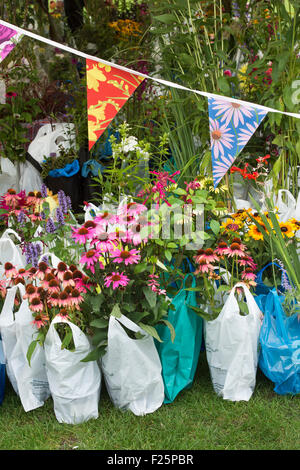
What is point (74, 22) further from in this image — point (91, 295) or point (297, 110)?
point (91, 295)

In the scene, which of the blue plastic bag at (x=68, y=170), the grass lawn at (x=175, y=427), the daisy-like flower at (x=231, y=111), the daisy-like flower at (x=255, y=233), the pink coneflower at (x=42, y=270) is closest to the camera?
the grass lawn at (x=175, y=427)

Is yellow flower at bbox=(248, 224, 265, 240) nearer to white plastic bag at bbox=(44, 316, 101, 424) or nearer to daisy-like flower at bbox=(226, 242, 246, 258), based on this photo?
daisy-like flower at bbox=(226, 242, 246, 258)

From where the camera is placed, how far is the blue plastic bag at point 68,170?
3307 millimetres

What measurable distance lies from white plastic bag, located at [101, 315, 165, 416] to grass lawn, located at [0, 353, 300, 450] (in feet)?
0.13

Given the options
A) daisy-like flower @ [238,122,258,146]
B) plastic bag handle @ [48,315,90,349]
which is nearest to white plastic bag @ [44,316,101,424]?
plastic bag handle @ [48,315,90,349]

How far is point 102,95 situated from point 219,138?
0.49m

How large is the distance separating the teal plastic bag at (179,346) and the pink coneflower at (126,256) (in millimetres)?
262

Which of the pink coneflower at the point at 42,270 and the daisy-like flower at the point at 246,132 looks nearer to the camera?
the pink coneflower at the point at 42,270

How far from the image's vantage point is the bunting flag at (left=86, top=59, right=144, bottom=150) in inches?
80.8

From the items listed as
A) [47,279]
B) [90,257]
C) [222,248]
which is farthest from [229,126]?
[47,279]

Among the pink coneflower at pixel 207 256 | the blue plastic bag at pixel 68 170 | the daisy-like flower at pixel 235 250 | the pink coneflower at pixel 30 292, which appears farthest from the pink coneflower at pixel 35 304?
the blue plastic bag at pixel 68 170

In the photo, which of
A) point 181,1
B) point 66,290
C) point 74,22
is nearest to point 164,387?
point 66,290

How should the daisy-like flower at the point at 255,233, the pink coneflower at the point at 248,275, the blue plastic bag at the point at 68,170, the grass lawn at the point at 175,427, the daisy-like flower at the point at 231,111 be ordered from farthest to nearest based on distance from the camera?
1. the blue plastic bag at the point at 68,170
2. the daisy-like flower at the point at 231,111
3. the daisy-like flower at the point at 255,233
4. the pink coneflower at the point at 248,275
5. the grass lawn at the point at 175,427

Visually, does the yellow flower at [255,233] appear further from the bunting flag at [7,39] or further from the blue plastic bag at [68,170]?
the blue plastic bag at [68,170]
